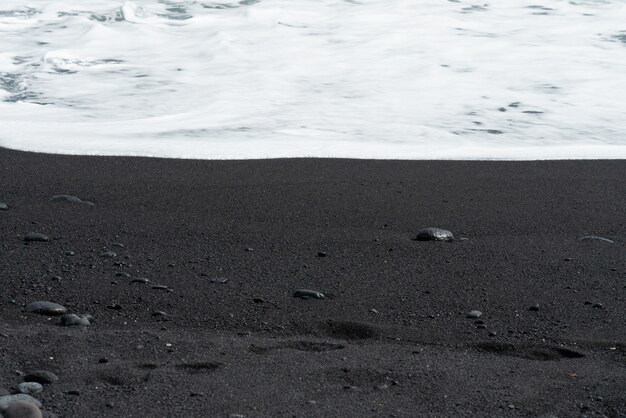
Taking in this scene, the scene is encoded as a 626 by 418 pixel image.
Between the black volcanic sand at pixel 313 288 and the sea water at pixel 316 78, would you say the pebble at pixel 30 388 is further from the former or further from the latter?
the sea water at pixel 316 78

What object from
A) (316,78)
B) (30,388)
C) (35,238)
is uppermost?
(30,388)

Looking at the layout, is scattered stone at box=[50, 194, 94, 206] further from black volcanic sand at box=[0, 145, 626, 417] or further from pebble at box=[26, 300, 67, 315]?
pebble at box=[26, 300, 67, 315]

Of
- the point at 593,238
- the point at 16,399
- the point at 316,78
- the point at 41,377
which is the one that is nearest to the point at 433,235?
the point at 593,238

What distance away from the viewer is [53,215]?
412cm

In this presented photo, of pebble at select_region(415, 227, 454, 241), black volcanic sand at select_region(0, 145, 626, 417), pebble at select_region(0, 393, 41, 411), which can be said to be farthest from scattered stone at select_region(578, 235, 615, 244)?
pebble at select_region(0, 393, 41, 411)

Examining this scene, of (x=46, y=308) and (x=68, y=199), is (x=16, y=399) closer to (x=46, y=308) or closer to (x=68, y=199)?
(x=46, y=308)

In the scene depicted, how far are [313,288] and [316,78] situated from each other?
16.7 feet

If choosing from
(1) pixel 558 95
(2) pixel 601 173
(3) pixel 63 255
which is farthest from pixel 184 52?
(3) pixel 63 255

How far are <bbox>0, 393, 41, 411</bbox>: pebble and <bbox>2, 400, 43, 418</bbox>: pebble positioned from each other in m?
0.03

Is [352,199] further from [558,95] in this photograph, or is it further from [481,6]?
[481,6]

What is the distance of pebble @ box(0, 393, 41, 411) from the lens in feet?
7.53

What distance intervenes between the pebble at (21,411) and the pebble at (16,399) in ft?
0.10

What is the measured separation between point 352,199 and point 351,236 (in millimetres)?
580

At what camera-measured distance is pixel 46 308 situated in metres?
3.08
